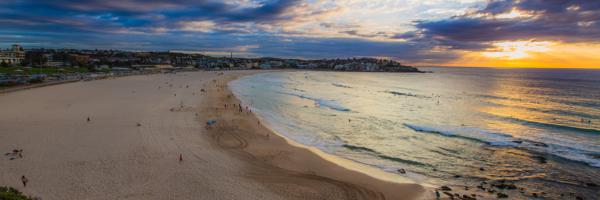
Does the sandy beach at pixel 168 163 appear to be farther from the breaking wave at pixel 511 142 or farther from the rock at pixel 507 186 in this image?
the breaking wave at pixel 511 142

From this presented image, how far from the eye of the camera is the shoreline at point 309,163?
11703 millimetres

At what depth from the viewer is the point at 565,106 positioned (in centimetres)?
3584

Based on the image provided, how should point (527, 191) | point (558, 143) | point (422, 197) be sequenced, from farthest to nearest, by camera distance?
point (558, 143)
point (527, 191)
point (422, 197)

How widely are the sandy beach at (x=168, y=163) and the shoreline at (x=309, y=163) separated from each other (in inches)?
1.5

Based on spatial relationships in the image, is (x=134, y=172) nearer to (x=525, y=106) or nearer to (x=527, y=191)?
(x=527, y=191)

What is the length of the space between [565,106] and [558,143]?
21.3 metres

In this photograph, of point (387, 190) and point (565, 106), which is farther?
point (565, 106)

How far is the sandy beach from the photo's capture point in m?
10.8

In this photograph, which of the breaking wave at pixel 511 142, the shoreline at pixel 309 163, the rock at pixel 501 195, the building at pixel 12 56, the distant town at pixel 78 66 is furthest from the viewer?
the building at pixel 12 56

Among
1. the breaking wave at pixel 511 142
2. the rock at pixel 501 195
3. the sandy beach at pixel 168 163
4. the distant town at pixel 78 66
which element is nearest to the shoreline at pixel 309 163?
the sandy beach at pixel 168 163

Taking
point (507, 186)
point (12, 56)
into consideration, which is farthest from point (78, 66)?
point (507, 186)

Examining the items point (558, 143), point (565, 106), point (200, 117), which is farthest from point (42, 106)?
point (565, 106)

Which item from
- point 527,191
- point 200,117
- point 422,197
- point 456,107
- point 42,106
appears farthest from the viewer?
point 456,107

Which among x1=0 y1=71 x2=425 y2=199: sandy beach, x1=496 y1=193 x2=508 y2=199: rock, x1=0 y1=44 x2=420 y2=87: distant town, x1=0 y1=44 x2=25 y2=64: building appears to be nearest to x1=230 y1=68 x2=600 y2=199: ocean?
x1=496 y1=193 x2=508 y2=199: rock
